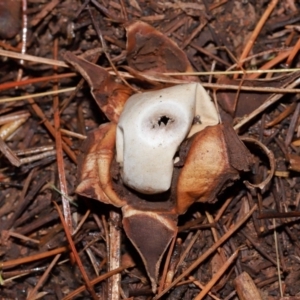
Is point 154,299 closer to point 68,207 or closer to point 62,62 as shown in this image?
point 68,207

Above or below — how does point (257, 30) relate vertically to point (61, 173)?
above

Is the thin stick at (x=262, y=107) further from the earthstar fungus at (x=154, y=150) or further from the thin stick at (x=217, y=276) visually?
the thin stick at (x=217, y=276)

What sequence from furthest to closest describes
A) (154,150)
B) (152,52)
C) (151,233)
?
(152,52) → (151,233) → (154,150)

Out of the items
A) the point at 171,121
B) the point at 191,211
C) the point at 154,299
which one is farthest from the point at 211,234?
the point at 171,121

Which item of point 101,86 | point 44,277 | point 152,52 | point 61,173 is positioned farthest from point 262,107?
point 44,277

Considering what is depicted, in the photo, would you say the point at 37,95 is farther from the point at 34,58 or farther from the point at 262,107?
the point at 262,107

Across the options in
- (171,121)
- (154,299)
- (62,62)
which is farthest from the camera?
(62,62)

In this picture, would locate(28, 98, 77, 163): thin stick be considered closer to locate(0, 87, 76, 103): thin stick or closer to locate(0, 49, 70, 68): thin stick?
locate(0, 87, 76, 103): thin stick

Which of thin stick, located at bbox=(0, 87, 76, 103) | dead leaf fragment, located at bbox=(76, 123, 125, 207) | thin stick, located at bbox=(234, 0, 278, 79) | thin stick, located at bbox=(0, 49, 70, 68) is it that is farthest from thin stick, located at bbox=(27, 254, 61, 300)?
thin stick, located at bbox=(234, 0, 278, 79)
